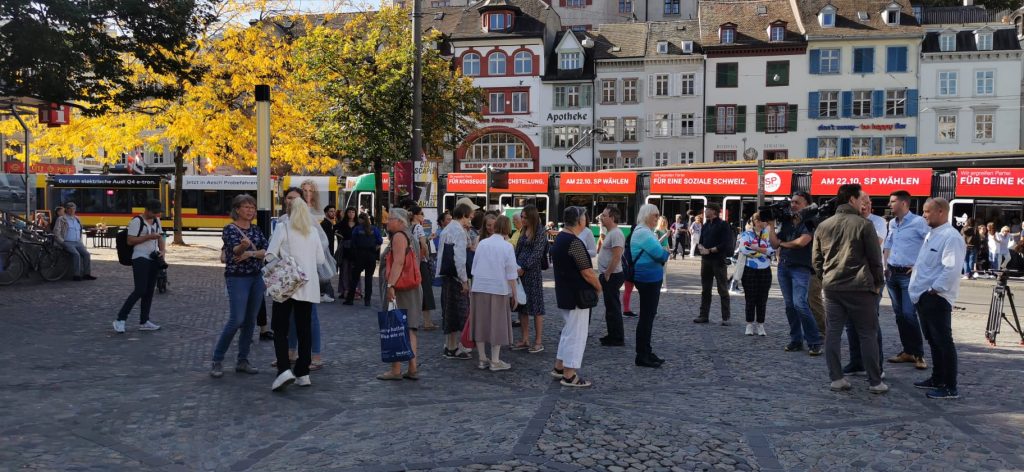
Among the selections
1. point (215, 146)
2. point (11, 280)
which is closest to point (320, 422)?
point (11, 280)

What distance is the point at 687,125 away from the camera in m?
53.5

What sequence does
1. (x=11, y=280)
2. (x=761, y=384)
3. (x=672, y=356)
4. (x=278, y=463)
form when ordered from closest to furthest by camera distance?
1. (x=278, y=463)
2. (x=761, y=384)
3. (x=672, y=356)
4. (x=11, y=280)

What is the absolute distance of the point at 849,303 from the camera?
7.73m

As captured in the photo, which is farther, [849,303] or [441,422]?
[849,303]

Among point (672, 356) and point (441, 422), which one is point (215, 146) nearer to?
point (672, 356)

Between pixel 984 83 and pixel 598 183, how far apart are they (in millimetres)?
27574

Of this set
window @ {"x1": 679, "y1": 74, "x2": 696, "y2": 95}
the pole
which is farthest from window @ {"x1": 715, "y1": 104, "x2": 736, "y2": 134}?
the pole

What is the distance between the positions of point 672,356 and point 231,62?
20855 mm

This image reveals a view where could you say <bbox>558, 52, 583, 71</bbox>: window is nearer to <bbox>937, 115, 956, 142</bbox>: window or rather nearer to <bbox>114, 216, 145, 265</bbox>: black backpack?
<bbox>937, 115, 956, 142</bbox>: window

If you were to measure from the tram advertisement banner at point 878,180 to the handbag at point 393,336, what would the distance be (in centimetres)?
2203

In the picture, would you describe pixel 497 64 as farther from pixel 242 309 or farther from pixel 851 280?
pixel 851 280

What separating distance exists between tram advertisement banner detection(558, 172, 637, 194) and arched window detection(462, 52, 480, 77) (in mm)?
21042

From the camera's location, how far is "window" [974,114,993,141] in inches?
1954

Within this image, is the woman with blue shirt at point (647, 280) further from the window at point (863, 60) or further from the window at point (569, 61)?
the window at point (569, 61)
